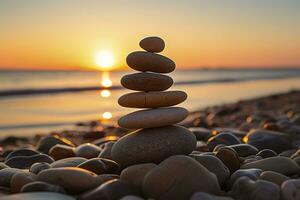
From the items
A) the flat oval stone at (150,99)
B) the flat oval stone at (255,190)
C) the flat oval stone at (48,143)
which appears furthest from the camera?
the flat oval stone at (48,143)

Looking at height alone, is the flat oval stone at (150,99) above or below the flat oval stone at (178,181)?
above

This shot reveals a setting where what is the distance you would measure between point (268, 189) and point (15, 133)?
24.6ft

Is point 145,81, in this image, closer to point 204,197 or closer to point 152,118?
point 152,118

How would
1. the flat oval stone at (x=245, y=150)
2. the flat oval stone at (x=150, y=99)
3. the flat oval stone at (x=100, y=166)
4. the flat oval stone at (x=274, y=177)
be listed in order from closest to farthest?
the flat oval stone at (x=274, y=177), the flat oval stone at (x=100, y=166), the flat oval stone at (x=150, y=99), the flat oval stone at (x=245, y=150)

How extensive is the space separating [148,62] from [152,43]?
0.18 m

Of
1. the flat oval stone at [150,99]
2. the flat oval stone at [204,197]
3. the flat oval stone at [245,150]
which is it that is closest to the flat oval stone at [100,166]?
the flat oval stone at [150,99]

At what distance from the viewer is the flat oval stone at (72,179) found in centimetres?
296

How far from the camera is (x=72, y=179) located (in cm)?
296

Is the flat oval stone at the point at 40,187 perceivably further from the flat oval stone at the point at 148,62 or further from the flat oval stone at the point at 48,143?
the flat oval stone at the point at 48,143

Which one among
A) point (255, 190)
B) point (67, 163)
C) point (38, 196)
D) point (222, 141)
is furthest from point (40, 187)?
point (222, 141)

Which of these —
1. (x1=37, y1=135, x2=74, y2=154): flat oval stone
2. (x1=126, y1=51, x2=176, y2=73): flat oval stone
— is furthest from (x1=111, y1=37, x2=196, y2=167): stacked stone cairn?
(x1=37, y1=135, x2=74, y2=154): flat oval stone

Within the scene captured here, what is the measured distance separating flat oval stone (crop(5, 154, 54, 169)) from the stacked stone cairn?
1.07 meters

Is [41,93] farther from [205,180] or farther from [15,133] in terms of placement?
[205,180]

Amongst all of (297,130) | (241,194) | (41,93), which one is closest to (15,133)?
(297,130)
